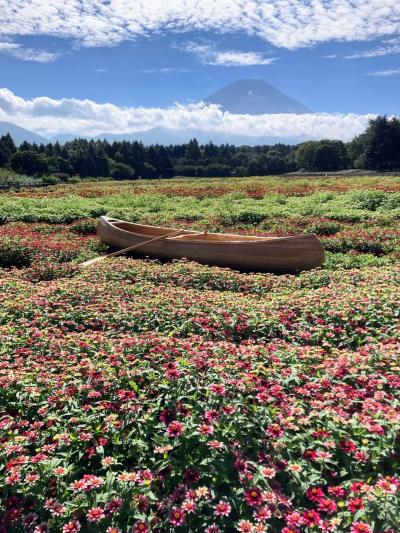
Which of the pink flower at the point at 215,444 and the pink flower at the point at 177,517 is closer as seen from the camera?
the pink flower at the point at 177,517


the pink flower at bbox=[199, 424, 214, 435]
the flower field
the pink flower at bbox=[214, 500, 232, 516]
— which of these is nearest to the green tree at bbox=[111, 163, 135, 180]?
the flower field

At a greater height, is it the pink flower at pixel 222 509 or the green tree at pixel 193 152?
the green tree at pixel 193 152

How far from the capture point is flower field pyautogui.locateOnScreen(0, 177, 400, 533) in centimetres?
234

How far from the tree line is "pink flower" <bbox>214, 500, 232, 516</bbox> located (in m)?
71.1

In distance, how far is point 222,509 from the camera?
2238mm

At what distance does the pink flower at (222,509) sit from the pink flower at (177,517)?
174 millimetres

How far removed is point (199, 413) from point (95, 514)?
98 cm

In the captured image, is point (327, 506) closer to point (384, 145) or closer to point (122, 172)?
point (384, 145)

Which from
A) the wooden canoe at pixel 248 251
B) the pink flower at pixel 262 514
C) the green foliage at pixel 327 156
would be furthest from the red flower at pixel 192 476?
the green foliage at pixel 327 156

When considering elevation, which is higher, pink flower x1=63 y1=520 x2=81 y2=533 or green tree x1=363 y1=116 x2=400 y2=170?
green tree x1=363 y1=116 x2=400 y2=170

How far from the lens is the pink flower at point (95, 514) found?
7.21 feet

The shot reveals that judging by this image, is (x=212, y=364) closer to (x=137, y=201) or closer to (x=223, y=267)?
(x=223, y=267)

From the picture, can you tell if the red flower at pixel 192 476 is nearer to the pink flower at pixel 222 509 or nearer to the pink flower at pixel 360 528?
the pink flower at pixel 222 509

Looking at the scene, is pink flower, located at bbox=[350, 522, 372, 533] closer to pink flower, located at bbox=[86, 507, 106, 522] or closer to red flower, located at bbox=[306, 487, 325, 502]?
red flower, located at bbox=[306, 487, 325, 502]
